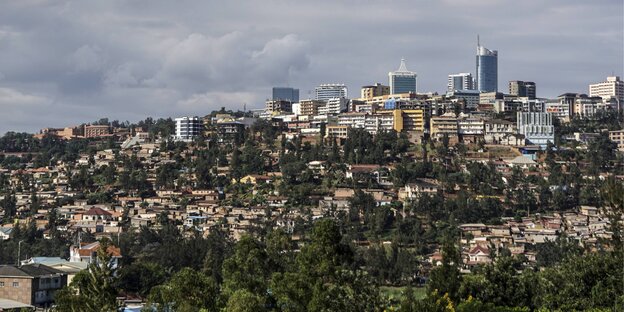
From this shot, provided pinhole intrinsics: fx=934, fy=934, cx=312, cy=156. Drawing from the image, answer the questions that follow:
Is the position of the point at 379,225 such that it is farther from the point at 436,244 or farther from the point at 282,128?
the point at 282,128

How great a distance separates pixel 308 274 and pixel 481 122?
50.3 m

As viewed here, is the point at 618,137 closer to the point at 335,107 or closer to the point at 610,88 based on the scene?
the point at 335,107

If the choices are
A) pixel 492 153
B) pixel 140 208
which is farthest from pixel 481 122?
pixel 140 208

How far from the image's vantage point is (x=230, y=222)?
56.9 meters

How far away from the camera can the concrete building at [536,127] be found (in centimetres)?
7300

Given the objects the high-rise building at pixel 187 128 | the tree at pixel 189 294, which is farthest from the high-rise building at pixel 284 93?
the tree at pixel 189 294

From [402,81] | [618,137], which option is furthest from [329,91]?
[618,137]

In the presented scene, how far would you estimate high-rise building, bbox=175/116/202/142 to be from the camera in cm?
7956

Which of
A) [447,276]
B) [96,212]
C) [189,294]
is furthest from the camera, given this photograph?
[96,212]

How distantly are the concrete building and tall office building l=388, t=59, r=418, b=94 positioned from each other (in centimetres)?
4323

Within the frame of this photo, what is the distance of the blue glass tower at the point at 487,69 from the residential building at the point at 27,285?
4828 inches

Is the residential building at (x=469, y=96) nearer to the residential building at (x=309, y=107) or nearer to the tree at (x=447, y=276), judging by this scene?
the residential building at (x=309, y=107)

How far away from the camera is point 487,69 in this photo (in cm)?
15562

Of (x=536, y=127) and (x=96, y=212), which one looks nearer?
(x=96, y=212)
